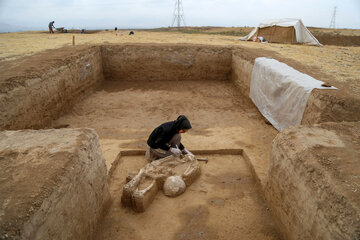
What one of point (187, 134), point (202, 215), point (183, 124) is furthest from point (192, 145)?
point (202, 215)

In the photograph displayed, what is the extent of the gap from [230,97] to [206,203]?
547cm

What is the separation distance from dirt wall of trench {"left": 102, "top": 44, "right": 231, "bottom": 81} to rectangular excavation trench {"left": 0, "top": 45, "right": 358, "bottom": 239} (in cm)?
4

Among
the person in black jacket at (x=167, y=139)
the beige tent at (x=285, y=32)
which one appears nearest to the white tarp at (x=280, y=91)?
the person in black jacket at (x=167, y=139)

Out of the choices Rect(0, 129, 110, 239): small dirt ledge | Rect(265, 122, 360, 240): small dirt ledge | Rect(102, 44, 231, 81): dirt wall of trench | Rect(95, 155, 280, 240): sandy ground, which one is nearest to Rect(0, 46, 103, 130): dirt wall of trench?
Rect(102, 44, 231, 81): dirt wall of trench

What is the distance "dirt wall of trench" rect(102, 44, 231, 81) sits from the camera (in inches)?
386

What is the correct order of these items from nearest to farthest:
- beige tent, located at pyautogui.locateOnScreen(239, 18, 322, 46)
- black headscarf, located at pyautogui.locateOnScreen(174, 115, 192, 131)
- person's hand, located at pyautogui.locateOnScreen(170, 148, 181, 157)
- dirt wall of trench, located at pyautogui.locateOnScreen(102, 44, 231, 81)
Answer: black headscarf, located at pyautogui.locateOnScreen(174, 115, 192, 131)
person's hand, located at pyautogui.locateOnScreen(170, 148, 181, 157)
dirt wall of trench, located at pyautogui.locateOnScreen(102, 44, 231, 81)
beige tent, located at pyautogui.locateOnScreen(239, 18, 322, 46)

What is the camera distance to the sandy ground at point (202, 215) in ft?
9.57

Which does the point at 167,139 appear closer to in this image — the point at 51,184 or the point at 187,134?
the point at 187,134

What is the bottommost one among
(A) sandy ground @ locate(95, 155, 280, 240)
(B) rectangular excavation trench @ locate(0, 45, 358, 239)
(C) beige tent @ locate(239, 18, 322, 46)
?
(A) sandy ground @ locate(95, 155, 280, 240)

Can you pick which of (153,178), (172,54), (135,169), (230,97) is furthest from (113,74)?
(153,178)

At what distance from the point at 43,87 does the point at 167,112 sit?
3291 millimetres

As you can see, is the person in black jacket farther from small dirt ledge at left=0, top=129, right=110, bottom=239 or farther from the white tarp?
the white tarp

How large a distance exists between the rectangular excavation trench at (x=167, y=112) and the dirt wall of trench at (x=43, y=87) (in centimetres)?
3

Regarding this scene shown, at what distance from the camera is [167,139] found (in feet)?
13.5
